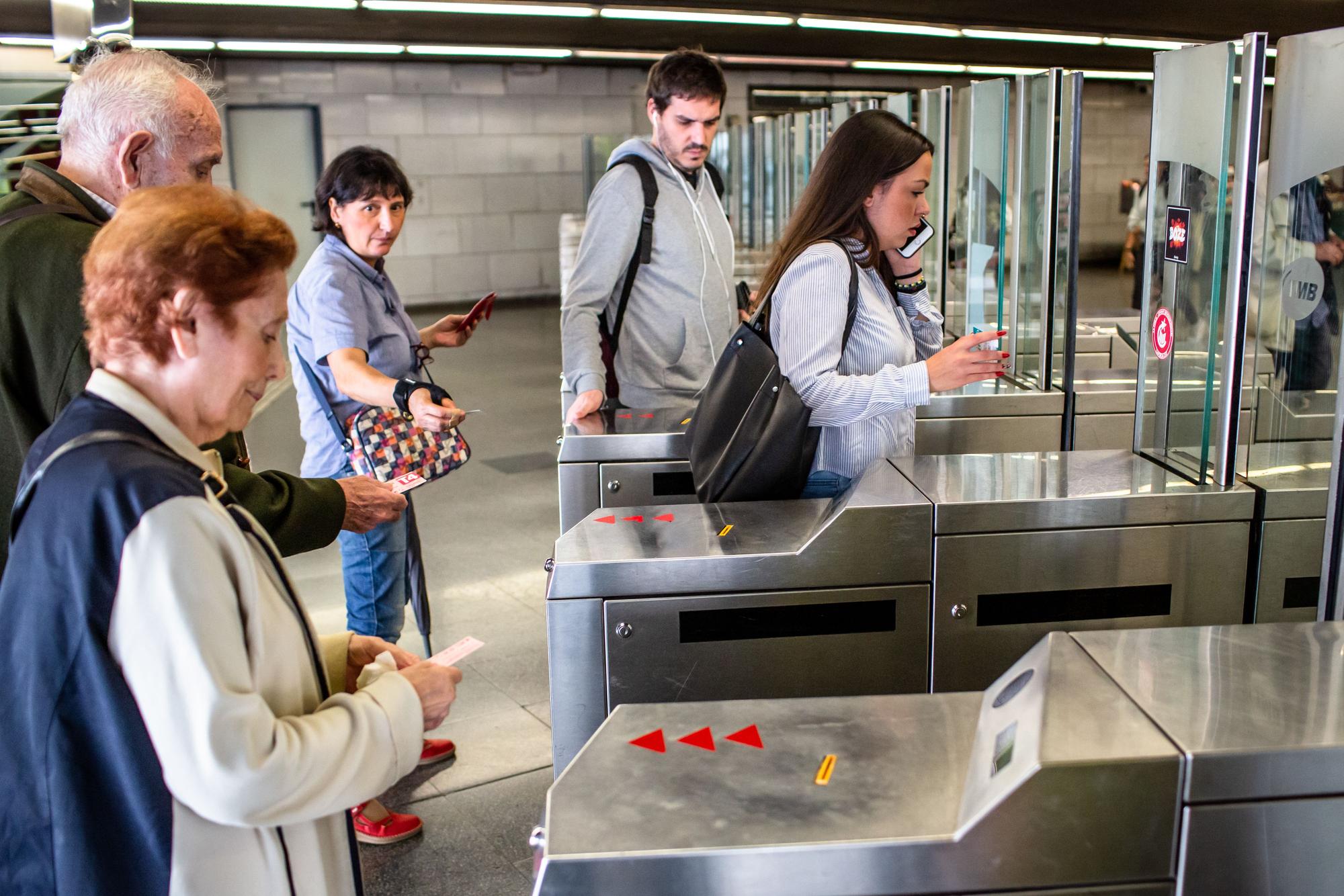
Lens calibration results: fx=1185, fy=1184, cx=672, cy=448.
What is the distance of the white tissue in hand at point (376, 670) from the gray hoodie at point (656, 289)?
4.60 ft

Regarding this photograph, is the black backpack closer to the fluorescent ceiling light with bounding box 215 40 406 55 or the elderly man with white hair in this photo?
the elderly man with white hair

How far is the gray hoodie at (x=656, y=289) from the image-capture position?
274 centimetres

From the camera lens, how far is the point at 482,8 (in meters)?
8.91

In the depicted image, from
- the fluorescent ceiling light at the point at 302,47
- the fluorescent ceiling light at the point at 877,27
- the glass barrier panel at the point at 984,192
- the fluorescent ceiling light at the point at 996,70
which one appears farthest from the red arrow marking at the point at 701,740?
the fluorescent ceiling light at the point at 996,70

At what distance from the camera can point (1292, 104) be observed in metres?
1.93

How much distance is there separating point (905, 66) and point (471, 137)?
16.1 feet

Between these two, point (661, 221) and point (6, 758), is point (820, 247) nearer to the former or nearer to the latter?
point (661, 221)

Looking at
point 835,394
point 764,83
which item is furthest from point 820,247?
point 764,83

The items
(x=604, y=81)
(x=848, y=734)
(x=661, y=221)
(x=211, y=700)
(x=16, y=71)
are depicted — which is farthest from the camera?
(x=604, y=81)

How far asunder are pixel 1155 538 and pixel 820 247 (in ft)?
2.56

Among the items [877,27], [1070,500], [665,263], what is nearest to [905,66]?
[877,27]

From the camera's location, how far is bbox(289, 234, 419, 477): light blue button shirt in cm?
248

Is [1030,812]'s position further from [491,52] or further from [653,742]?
[491,52]

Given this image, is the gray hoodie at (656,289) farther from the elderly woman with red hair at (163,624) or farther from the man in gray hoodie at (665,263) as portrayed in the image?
the elderly woman with red hair at (163,624)
